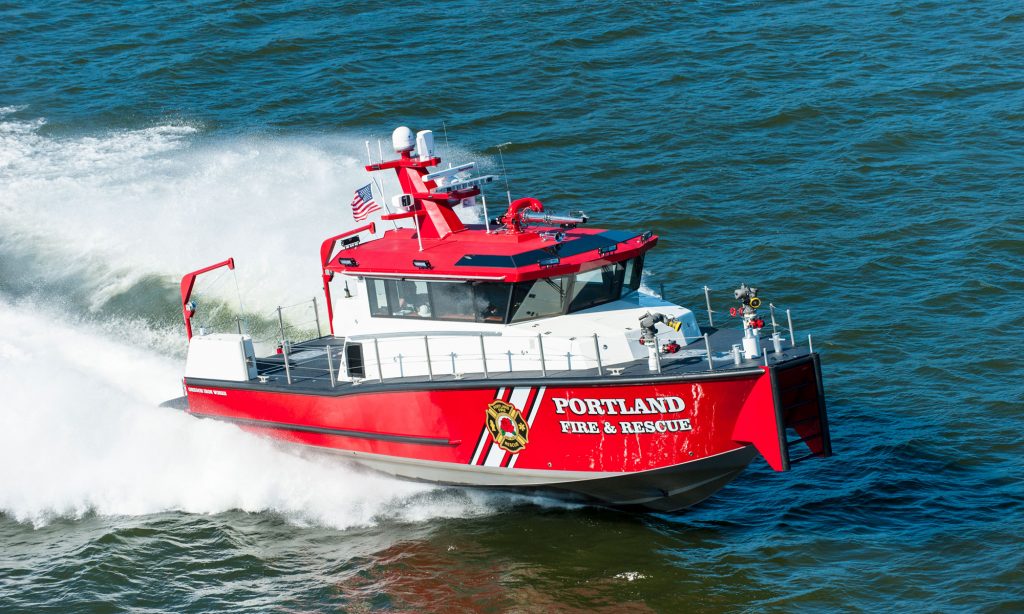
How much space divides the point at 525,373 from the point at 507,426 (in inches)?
26.0

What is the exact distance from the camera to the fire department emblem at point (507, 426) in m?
13.9

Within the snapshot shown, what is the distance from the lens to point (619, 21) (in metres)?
33.7

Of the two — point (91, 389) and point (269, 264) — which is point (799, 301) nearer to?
point (269, 264)

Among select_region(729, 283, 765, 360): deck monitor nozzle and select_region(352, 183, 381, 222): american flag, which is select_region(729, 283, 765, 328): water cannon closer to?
select_region(729, 283, 765, 360): deck monitor nozzle

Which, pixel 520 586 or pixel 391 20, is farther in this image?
pixel 391 20

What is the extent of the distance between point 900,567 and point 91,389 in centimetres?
1137

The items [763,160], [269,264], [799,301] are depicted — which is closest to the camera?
[799,301]

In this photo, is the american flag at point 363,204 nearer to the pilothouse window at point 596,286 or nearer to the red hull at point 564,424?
the red hull at point 564,424

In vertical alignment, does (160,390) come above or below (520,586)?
above

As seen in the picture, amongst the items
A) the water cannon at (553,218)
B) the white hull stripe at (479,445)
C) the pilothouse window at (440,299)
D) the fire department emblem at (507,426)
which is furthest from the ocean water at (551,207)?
the water cannon at (553,218)

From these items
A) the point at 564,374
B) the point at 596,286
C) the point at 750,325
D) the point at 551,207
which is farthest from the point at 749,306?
the point at 551,207

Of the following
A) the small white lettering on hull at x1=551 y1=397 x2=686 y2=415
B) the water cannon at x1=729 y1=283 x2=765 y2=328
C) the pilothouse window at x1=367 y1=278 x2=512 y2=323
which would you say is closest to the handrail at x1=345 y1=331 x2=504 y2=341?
the pilothouse window at x1=367 y1=278 x2=512 y2=323

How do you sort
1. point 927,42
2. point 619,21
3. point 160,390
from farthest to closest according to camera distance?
point 619,21 < point 927,42 < point 160,390

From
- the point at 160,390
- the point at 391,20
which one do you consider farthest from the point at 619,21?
the point at 160,390
